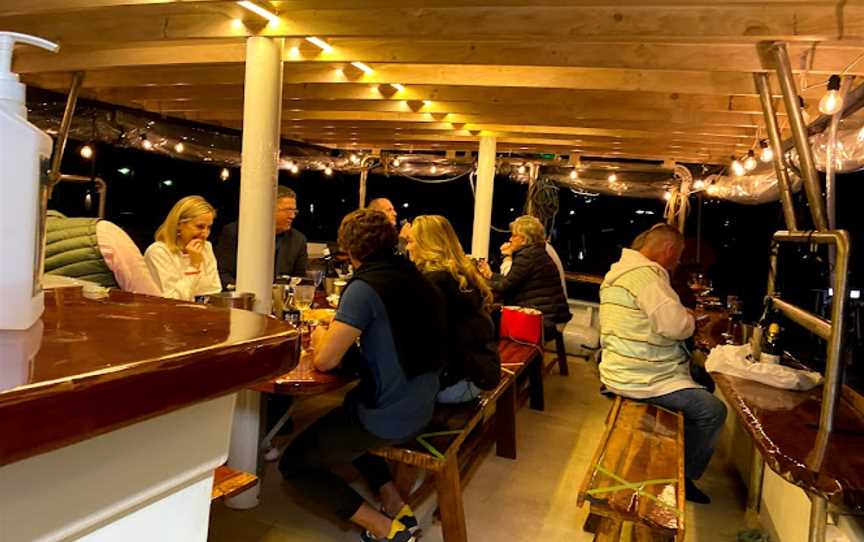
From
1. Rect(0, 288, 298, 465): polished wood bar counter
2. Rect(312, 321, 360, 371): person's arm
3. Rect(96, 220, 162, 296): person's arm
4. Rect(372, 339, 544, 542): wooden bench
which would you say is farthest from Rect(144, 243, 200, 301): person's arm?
Rect(0, 288, 298, 465): polished wood bar counter

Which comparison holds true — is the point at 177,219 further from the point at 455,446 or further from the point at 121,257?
the point at 455,446

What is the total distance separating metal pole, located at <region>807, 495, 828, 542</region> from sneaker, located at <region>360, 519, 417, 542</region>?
1.50m

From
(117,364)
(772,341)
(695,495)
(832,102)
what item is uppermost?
(832,102)

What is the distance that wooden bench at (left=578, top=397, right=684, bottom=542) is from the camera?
215 cm

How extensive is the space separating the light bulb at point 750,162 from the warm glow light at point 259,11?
4.36 meters

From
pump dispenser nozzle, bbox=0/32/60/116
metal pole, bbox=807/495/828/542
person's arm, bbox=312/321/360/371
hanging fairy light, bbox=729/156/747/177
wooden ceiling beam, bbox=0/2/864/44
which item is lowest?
metal pole, bbox=807/495/828/542

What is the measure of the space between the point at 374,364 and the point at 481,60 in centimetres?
187

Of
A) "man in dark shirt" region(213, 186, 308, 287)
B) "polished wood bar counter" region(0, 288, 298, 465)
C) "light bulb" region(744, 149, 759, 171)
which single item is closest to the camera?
"polished wood bar counter" region(0, 288, 298, 465)

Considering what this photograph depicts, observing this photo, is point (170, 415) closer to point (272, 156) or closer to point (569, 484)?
point (272, 156)

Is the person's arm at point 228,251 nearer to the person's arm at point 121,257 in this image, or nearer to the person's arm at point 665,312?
the person's arm at point 121,257

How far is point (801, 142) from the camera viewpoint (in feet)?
7.77

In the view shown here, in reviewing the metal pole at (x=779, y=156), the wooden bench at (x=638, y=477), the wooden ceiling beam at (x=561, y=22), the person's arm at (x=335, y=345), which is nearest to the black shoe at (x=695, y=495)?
the wooden bench at (x=638, y=477)

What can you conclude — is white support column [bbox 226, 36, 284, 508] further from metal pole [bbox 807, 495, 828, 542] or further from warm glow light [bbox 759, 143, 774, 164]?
warm glow light [bbox 759, 143, 774, 164]

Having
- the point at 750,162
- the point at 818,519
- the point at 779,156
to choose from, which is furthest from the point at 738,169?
the point at 818,519
